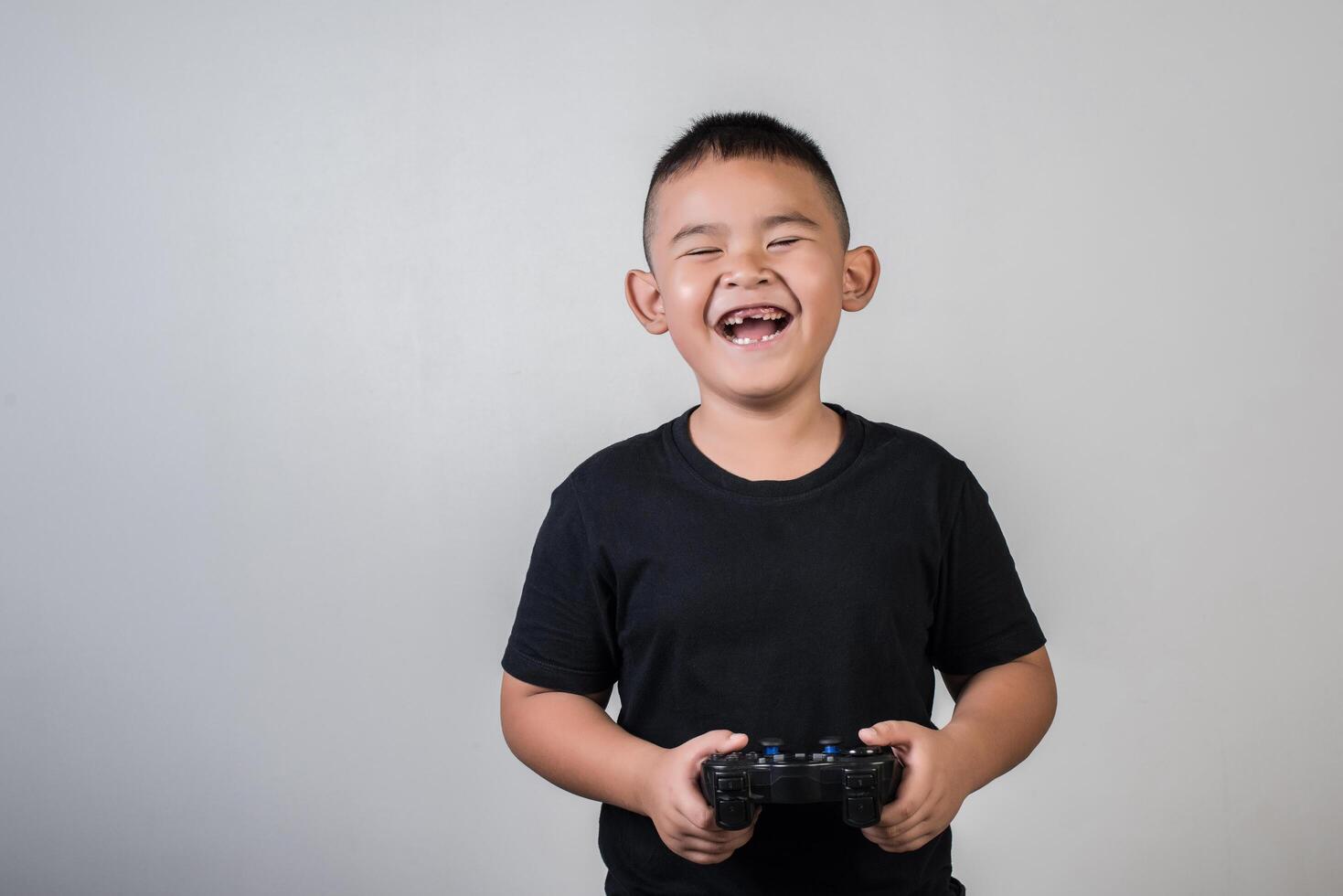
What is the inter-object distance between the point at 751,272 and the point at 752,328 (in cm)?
5

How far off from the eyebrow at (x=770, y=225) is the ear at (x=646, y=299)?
0.22 feet

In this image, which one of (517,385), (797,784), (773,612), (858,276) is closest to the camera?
(797,784)

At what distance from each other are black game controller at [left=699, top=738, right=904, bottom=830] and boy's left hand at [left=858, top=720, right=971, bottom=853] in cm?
3

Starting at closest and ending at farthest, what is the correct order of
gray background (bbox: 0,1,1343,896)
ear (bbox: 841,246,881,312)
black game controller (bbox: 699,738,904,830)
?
black game controller (bbox: 699,738,904,830), ear (bbox: 841,246,881,312), gray background (bbox: 0,1,1343,896)

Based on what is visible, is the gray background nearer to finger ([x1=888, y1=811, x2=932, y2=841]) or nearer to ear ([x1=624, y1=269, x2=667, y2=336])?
ear ([x1=624, y1=269, x2=667, y2=336])

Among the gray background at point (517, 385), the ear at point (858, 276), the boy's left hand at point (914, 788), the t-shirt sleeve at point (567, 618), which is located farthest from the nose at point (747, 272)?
the gray background at point (517, 385)

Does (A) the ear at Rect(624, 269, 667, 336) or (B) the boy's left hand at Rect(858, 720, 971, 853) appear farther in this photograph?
(A) the ear at Rect(624, 269, 667, 336)

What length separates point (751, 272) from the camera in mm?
965

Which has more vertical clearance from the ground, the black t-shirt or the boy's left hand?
the black t-shirt

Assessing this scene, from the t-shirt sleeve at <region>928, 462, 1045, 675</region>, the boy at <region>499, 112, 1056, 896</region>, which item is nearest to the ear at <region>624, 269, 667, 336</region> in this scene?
the boy at <region>499, 112, 1056, 896</region>

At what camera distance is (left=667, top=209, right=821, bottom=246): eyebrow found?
99 cm

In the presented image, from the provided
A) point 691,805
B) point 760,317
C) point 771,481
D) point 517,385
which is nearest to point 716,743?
point 691,805

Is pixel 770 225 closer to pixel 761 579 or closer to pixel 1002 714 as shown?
pixel 761 579

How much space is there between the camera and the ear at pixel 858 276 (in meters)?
1.06
